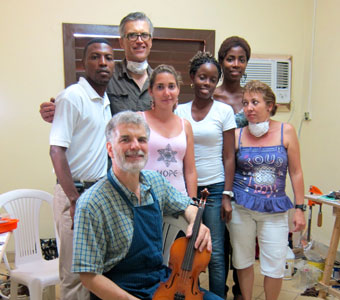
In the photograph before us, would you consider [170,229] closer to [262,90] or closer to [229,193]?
[229,193]

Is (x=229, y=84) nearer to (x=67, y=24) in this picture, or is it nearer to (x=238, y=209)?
(x=238, y=209)

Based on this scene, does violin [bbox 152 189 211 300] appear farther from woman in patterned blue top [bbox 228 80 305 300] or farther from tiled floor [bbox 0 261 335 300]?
tiled floor [bbox 0 261 335 300]

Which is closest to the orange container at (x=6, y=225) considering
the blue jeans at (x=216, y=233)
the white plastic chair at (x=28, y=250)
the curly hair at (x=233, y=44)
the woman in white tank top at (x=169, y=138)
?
the white plastic chair at (x=28, y=250)

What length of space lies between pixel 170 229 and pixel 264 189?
1.97 feet

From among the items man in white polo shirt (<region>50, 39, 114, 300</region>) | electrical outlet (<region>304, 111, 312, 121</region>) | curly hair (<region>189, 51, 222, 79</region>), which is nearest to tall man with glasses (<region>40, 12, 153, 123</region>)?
man in white polo shirt (<region>50, 39, 114, 300</region>)

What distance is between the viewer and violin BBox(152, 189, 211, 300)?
1.29 meters

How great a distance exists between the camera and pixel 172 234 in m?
1.60

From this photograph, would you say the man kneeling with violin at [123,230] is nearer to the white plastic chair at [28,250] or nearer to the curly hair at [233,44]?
the white plastic chair at [28,250]

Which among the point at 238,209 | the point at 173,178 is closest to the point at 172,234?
the point at 173,178

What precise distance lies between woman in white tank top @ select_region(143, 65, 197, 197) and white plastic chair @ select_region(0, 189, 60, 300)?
3.13 ft

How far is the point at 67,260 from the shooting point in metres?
1.58

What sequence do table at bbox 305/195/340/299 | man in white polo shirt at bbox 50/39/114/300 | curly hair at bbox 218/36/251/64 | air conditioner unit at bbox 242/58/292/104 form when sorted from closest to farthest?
man in white polo shirt at bbox 50/39/114/300 → curly hair at bbox 218/36/251/64 → table at bbox 305/195/340/299 → air conditioner unit at bbox 242/58/292/104

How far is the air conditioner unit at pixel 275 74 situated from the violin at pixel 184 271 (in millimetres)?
2475

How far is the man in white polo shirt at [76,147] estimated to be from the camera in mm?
1480
